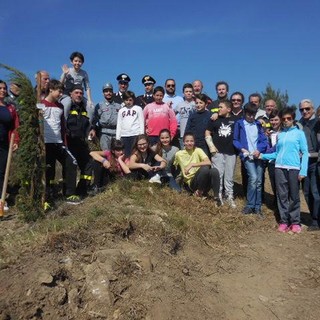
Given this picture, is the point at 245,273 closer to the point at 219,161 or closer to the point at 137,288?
the point at 137,288

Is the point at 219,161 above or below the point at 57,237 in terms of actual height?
above

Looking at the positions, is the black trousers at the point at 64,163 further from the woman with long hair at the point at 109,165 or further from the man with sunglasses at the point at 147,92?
the man with sunglasses at the point at 147,92

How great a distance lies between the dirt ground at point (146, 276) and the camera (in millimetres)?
4152

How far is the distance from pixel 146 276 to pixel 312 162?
4171 mm

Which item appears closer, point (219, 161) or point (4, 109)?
point (4, 109)

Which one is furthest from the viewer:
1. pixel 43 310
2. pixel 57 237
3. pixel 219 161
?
pixel 219 161

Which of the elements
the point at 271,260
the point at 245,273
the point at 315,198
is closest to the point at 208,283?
the point at 245,273

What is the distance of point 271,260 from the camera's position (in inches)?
235

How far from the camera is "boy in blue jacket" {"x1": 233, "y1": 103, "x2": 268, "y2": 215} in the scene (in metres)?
7.39

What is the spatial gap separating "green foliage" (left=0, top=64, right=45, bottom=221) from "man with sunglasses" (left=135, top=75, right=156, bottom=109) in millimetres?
3456

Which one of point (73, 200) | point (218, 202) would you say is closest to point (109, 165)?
point (73, 200)

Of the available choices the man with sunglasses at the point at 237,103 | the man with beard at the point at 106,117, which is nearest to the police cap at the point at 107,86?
the man with beard at the point at 106,117

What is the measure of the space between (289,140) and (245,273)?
2.75 meters

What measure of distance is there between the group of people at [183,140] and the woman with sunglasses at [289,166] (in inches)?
0.7
